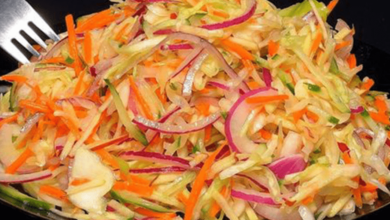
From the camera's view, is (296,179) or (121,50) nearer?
(296,179)

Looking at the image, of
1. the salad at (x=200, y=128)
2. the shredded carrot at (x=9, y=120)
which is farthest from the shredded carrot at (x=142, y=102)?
the shredded carrot at (x=9, y=120)

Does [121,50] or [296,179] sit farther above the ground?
[121,50]

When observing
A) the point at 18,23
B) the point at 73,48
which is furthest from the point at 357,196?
the point at 18,23

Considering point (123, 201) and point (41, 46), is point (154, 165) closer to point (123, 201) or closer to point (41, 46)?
point (123, 201)

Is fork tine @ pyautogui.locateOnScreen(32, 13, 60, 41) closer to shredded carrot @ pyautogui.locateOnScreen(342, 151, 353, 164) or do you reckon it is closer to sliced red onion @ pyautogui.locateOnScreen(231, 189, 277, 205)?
sliced red onion @ pyautogui.locateOnScreen(231, 189, 277, 205)

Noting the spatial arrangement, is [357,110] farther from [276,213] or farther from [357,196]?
[276,213]

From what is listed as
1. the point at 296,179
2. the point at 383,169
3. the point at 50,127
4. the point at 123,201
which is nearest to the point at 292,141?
the point at 296,179
